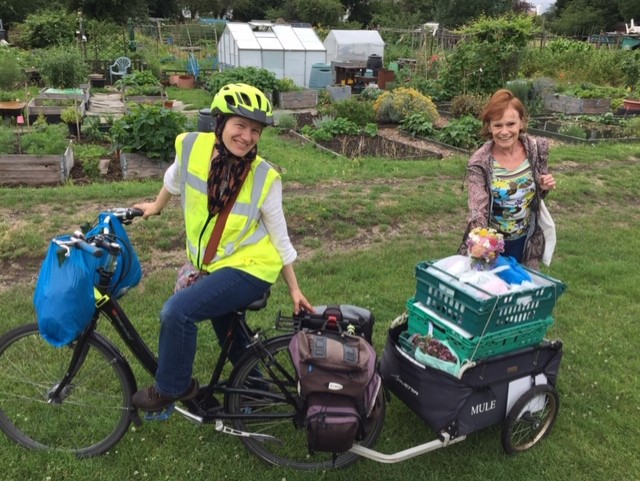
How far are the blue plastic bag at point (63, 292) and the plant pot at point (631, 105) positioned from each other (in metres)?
A: 17.1

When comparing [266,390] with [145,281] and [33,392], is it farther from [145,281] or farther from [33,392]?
[145,281]

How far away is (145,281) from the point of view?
4883 mm

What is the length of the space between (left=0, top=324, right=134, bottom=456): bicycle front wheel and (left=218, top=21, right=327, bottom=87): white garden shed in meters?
16.4

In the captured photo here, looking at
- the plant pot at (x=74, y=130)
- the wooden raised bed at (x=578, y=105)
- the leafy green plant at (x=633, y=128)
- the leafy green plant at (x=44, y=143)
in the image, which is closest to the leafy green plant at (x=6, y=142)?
the leafy green plant at (x=44, y=143)

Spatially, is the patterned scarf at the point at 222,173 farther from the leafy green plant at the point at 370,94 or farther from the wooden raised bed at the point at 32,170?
the leafy green plant at the point at 370,94

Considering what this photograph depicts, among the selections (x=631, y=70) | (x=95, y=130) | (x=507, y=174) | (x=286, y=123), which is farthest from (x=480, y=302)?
(x=631, y=70)

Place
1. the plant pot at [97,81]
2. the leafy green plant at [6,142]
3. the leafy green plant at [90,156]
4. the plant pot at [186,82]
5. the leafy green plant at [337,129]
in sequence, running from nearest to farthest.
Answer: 1. the leafy green plant at [6,142]
2. the leafy green plant at [90,156]
3. the leafy green plant at [337,129]
4. the plant pot at [97,81]
5. the plant pot at [186,82]

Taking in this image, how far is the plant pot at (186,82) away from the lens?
20.1m

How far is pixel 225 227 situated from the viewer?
262 centimetres

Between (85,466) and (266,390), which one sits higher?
(266,390)

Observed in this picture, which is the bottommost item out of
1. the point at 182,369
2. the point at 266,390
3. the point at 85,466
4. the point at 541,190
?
the point at 85,466

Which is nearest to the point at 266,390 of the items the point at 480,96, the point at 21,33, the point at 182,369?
the point at 182,369

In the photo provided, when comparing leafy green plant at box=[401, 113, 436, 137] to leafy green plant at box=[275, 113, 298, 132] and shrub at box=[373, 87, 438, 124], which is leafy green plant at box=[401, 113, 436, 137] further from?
leafy green plant at box=[275, 113, 298, 132]

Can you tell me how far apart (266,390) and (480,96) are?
14226 mm
